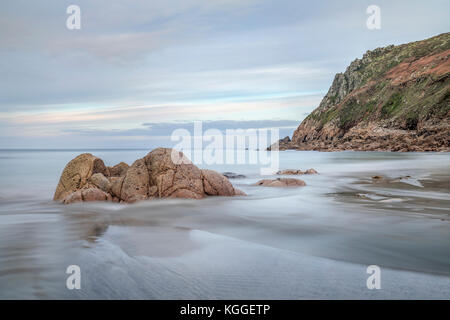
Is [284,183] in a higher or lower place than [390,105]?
lower

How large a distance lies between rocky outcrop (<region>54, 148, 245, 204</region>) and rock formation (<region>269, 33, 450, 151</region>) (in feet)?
157

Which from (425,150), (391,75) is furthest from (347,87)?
(425,150)

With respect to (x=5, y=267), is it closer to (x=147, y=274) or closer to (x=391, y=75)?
(x=147, y=274)

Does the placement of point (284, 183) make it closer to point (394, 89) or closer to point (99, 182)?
point (99, 182)

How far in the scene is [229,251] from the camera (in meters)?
4.59

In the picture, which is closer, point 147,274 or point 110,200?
point 147,274

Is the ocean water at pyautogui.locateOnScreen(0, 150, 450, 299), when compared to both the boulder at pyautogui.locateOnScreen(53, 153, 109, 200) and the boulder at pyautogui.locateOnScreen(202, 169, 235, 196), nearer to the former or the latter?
the boulder at pyautogui.locateOnScreen(202, 169, 235, 196)

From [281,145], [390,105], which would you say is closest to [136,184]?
[390,105]

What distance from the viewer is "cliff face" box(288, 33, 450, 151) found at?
186ft

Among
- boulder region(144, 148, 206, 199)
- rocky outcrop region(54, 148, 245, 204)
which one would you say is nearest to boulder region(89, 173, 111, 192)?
rocky outcrop region(54, 148, 245, 204)

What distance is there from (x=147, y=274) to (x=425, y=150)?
55.0 m

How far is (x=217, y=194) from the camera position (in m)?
10.1

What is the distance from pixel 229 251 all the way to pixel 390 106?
82835 millimetres

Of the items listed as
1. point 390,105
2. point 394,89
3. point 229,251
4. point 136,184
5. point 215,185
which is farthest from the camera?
point 394,89
